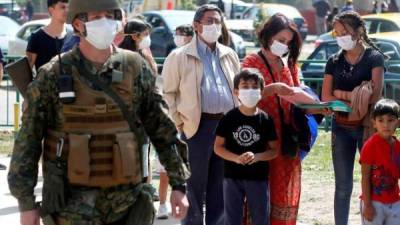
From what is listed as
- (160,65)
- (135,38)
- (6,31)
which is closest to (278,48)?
(135,38)

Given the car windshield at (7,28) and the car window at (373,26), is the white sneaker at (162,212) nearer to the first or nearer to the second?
the car window at (373,26)

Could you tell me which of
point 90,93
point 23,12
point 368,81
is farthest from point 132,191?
point 23,12

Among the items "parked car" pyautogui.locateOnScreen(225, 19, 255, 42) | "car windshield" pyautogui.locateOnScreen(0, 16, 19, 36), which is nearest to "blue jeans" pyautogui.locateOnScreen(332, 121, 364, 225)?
"car windshield" pyautogui.locateOnScreen(0, 16, 19, 36)

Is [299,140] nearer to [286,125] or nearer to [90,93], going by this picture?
[286,125]

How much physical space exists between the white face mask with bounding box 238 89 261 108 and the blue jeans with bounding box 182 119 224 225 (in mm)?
730

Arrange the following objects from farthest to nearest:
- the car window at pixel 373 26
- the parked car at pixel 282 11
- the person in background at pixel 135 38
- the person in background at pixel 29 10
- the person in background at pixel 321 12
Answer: the person in background at pixel 29 10 < the person in background at pixel 321 12 < the parked car at pixel 282 11 < the car window at pixel 373 26 < the person in background at pixel 135 38

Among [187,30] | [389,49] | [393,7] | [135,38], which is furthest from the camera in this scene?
[393,7]

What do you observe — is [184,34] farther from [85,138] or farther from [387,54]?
[387,54]

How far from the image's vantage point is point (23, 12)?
160 feet

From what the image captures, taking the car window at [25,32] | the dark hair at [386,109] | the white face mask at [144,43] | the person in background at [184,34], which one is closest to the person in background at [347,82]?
the dark hair at [386,109]

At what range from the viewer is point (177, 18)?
92.1ft

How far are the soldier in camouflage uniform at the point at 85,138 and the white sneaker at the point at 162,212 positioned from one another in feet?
14.1

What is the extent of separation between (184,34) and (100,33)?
5089 mm

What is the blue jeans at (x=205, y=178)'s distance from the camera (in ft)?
24.8
